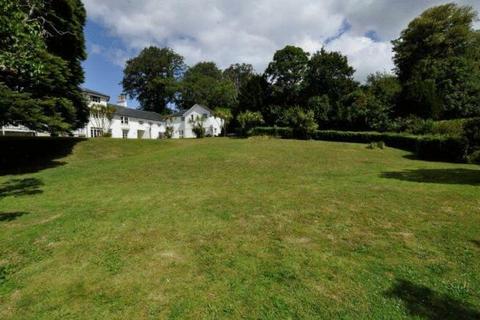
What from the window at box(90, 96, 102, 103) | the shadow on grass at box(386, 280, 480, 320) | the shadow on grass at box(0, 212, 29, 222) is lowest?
the shadow on grass at box(0, 212, 29, 222)

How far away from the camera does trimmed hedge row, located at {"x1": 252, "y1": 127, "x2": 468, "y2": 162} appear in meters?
17.7

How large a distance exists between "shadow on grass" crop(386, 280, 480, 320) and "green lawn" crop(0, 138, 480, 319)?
0.06 feet

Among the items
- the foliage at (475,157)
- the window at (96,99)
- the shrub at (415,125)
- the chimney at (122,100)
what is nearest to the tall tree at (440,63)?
the shrub at (415,125)

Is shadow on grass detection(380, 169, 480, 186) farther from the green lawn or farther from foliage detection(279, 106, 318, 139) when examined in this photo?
foliage detection(279, 106, 318, 139)

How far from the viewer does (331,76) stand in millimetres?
40844

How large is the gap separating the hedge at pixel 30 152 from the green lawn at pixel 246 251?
323 inches

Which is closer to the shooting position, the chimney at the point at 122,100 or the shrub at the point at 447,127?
the shrub at the point at 447,127

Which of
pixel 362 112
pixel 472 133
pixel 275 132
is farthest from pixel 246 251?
pixel 362 112

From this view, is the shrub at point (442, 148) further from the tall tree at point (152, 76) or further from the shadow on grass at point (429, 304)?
the tall tree at point (152, 76)

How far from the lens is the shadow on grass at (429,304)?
3.46 m

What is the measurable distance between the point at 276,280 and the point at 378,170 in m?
11.7

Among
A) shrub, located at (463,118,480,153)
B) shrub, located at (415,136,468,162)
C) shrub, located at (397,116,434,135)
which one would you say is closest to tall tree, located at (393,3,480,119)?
shrub, located at (397,116,434,135)

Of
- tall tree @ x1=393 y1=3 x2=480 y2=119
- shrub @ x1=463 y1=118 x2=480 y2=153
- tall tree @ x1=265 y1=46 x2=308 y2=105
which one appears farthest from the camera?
tall tree @ x1=265 y1=46 x2=308 y2=105

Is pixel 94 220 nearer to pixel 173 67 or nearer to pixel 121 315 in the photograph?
pixel 121 315
